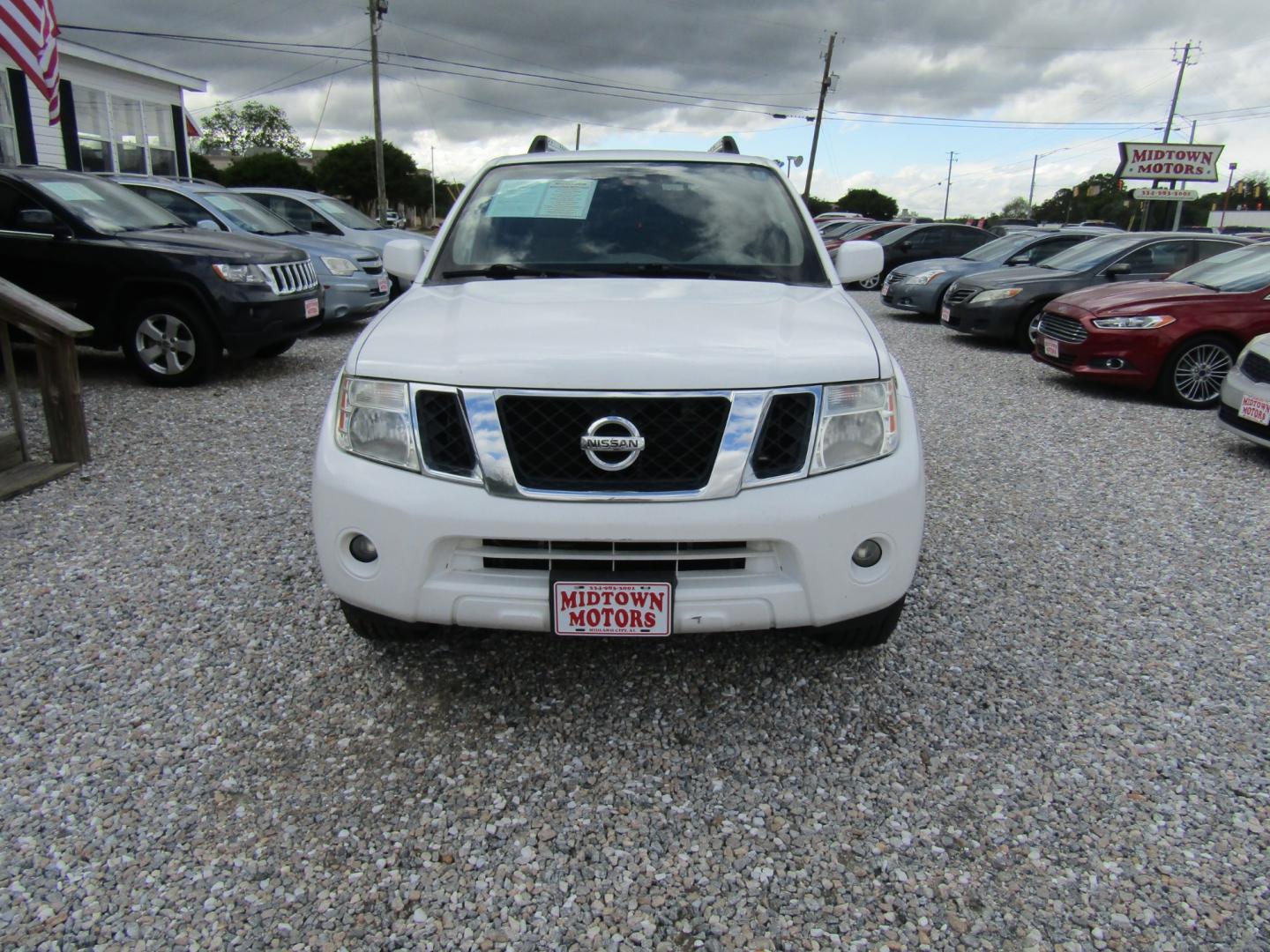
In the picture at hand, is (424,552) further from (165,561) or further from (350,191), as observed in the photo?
(350,191)

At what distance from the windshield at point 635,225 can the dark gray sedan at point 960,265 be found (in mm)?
9353

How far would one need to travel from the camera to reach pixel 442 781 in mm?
2410

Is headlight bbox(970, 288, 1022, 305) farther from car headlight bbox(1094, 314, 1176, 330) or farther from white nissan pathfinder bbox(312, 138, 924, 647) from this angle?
white nissan pathfinder bbox(312, 138, 924, 647)

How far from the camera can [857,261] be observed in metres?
3.81

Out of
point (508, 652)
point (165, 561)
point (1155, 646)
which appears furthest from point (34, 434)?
point (1155, 646)

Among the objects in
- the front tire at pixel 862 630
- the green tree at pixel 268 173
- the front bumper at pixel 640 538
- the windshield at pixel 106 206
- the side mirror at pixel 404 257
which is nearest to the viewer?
the front bumper at pixel 640 538

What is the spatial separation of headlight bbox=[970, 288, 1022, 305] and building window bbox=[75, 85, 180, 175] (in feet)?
52.2

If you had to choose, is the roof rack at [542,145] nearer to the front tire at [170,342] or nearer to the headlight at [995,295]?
the front tire at [170,342]

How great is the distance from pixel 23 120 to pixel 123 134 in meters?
3.42

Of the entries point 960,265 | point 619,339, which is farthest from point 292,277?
point 960,265

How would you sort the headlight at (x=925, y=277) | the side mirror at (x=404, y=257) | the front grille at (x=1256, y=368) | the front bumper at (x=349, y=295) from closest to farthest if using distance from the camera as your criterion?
the side mirror at (x=404, y=257), the front grille at (x=1256, y=368), the front bumper at (x=349, y=295), the headlight at (x=925, y=277)

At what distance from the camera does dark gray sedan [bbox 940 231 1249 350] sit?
1012 cm

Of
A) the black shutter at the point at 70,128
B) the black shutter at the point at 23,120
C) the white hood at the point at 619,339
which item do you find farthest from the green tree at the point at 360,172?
the white hood at the point at 619,339

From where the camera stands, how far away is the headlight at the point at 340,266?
973 centimetres
